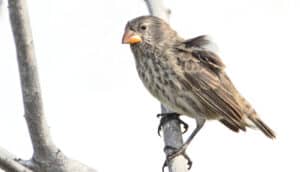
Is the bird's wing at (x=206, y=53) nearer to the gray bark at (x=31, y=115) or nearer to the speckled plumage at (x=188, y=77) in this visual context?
the speckled plumage at (x=188, y=77)

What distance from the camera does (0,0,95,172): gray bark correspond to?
2.34m

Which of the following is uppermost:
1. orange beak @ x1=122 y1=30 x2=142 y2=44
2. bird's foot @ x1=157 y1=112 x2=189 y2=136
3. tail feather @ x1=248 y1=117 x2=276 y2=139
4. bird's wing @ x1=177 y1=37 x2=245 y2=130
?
orange beak @ x1=122 y1=30 x2=142 y2=44

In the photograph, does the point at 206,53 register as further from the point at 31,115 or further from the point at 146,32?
the point at 31,115

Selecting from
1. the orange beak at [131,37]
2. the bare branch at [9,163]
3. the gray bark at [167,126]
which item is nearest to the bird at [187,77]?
the orange beak at [131,37]

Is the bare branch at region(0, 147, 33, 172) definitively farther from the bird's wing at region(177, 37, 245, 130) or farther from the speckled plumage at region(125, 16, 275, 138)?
the bird's wing at region(177, 37, 245, 130)

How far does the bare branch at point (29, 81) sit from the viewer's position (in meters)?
2.34

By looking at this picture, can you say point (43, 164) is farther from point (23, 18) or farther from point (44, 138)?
point (23, 18)

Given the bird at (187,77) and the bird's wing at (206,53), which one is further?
the bird's wing at (206,53)

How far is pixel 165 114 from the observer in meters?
4.49

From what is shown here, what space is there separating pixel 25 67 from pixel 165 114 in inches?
86.3

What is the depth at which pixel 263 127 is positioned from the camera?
15.4ft

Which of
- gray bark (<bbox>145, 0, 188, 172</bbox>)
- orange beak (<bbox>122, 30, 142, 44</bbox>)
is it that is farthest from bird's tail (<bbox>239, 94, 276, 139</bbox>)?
orange beak (<bbox>122, 30, 142, 44</bbox>)

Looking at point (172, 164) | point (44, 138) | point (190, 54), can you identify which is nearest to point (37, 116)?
point (44, 138)

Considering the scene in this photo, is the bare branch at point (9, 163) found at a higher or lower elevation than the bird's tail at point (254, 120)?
higher
